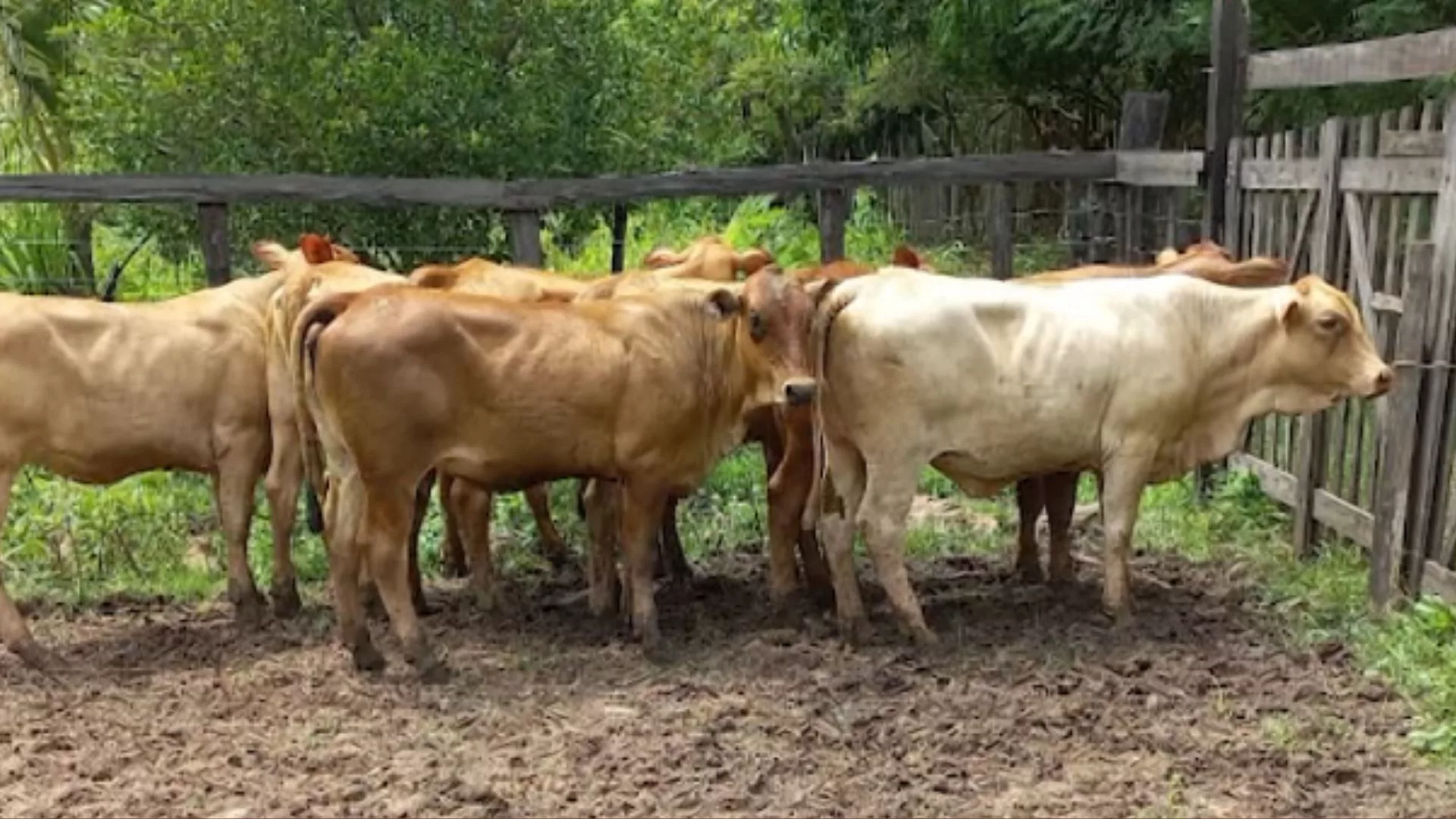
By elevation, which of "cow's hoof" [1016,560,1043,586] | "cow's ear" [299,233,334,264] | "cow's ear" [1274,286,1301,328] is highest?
"cow's ear" [299,233,334,264]

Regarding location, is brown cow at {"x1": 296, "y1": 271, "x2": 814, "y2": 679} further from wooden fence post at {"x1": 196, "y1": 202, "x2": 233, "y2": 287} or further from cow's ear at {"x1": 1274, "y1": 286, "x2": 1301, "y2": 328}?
cow's ear at {"x1": 1274, "y1": 286, "x2": 1301, "y2": 328}

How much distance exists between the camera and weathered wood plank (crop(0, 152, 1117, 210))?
8.12 meters

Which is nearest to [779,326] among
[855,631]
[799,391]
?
[799,391]

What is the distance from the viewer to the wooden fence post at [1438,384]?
640 centimetres

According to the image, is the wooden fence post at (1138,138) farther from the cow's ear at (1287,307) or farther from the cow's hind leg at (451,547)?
the cow's hind leg at (451,547)

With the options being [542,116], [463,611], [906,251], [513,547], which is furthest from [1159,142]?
[463,611]

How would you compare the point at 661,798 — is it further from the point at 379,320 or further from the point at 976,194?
the point at 976,194

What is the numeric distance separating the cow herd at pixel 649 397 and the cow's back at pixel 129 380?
0.01m

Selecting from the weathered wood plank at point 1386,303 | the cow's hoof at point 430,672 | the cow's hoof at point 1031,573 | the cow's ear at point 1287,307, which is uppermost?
the cow's ear at point 1287,307

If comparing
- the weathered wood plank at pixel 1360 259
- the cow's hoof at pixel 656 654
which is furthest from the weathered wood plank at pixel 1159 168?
the cow's hoof at pixel 656 654

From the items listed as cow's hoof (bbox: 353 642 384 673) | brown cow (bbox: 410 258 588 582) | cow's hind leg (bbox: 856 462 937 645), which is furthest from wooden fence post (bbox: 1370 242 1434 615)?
cow's hoof (bbox: 353 642 384 673)

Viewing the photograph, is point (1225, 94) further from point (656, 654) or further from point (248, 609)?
point (248, 609)

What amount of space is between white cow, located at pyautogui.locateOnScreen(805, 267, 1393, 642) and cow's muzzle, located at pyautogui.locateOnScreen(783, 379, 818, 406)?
393mm

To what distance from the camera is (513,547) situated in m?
8.44
